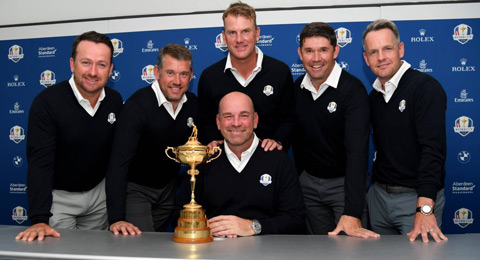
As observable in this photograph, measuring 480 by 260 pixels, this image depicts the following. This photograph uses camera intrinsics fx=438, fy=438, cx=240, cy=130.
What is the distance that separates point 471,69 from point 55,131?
350 cm

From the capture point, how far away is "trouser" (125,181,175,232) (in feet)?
9.71

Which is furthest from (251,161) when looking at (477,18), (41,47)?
(41,47)

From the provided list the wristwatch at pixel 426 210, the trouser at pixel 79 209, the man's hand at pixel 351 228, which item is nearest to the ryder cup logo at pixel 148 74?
the trouser at pixel 79 209

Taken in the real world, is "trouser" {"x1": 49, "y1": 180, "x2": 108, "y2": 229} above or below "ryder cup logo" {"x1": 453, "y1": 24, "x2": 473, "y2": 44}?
below

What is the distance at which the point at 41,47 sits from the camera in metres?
4.66

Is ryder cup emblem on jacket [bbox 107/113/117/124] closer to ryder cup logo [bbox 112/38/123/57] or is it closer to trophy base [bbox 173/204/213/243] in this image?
trophy base [bbox 173/204/213/243]

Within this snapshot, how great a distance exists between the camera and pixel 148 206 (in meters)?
3.04

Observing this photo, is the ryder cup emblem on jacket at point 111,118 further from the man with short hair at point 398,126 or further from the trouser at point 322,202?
the man with short hair at point 398,126

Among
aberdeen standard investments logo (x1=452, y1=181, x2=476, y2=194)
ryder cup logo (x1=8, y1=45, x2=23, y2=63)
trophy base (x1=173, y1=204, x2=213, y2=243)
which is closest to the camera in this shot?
trophy base (x1=173, y1=204, x2=213, y2=243)

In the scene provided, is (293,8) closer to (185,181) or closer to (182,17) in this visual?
(182,17)

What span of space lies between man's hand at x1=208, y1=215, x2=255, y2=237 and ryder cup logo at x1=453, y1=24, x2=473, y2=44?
2.95m

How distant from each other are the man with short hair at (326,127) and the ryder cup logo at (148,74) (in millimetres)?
1814

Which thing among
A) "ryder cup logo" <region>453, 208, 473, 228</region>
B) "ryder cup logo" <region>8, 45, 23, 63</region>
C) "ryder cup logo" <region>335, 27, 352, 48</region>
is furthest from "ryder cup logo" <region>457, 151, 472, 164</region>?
"ryder cup logo" <region>8, 45, 23, 63</region>

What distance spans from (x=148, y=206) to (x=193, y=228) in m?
1.13
